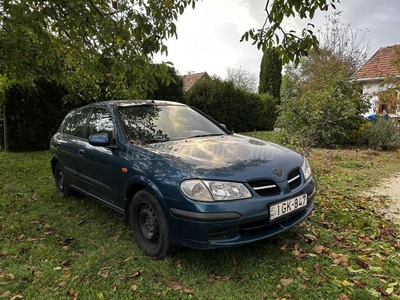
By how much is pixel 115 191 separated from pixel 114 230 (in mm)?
629

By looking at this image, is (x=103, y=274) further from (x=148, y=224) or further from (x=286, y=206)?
(x=286, y=206)

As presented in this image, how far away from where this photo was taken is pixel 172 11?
13.3 ft

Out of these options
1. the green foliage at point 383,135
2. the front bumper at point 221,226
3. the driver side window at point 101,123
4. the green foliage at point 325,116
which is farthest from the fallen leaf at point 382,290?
the green foliage at point 383,135

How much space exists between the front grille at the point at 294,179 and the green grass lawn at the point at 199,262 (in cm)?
69

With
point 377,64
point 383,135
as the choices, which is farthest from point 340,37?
point 383,135

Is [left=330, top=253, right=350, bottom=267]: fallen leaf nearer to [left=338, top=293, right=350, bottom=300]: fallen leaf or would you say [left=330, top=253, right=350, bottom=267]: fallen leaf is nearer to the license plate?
[left=338, top=293, right=350, bottom=300]: fallen leaf

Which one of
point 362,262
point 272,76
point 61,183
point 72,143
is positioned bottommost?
point 362,262

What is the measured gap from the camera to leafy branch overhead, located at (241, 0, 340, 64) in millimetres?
3379

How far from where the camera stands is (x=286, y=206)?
2.56 m

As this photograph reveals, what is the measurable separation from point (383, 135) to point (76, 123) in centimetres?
952

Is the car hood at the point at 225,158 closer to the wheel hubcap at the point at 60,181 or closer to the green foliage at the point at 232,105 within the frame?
the wheel hubcap at the point at 60,181

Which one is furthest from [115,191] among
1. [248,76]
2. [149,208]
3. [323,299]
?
[248,76]

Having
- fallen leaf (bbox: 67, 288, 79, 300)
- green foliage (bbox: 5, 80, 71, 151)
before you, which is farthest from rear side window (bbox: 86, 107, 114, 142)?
green foliage (bbox: 5, 80, 71, 151)

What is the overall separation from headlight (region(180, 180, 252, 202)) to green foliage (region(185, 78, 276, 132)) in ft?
39.6
